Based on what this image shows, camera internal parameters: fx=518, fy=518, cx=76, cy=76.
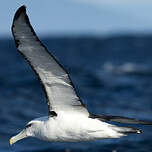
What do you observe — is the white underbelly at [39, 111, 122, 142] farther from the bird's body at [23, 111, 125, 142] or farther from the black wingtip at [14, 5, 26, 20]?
the black wingtip at [14, 5, 26, 20]

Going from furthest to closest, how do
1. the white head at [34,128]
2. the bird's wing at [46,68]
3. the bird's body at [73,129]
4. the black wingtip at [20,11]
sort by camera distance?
the white head at [34,128], the bird's body at [73,129], the bird's wing at [46,68], the black wingtip at [20,11]

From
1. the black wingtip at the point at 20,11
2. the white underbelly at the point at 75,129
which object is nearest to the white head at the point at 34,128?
the white underbelly at the point at 75,129

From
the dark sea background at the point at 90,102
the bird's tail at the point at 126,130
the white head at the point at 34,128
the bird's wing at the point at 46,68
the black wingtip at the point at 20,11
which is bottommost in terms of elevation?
the dark sea background at the point at 90,102

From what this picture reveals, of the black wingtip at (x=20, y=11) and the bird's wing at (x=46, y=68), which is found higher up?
the black wingtip at (x=20, y=11)

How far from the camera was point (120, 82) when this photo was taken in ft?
75.9

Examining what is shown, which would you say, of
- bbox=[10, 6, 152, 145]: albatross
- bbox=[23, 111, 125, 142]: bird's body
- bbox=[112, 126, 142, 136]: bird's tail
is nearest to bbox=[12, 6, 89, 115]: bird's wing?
bbox=[10, 6, 152, 145]: albatross

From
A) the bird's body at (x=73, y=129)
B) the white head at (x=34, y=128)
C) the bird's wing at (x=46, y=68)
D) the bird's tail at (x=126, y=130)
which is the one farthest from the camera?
the white head at (x=34, y=128)

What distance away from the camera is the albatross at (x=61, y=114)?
6.56 meters

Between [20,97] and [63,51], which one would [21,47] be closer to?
[20,97]

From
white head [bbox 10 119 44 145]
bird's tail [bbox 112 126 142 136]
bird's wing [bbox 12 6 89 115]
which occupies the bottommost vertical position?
white head [bbox 10 119 44 145]

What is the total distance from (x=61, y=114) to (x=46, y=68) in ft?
2.76

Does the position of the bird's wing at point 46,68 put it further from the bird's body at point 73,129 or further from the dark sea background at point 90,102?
the dark sea background at point 90,102

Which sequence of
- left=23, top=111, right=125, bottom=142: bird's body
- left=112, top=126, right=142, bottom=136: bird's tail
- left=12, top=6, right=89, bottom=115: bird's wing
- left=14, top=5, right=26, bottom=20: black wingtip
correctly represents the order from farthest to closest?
left=23, top=111, right=125, bottom=142: bird's body < left=112, top=126, right=142, bottom=136: bird's tail < left=12, top=6, right=89, bottom=115: bird's wing < left=14, top=5, right=26, bottom=20: black wingtip

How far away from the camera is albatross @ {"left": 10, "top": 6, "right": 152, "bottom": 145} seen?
6.56 metres
